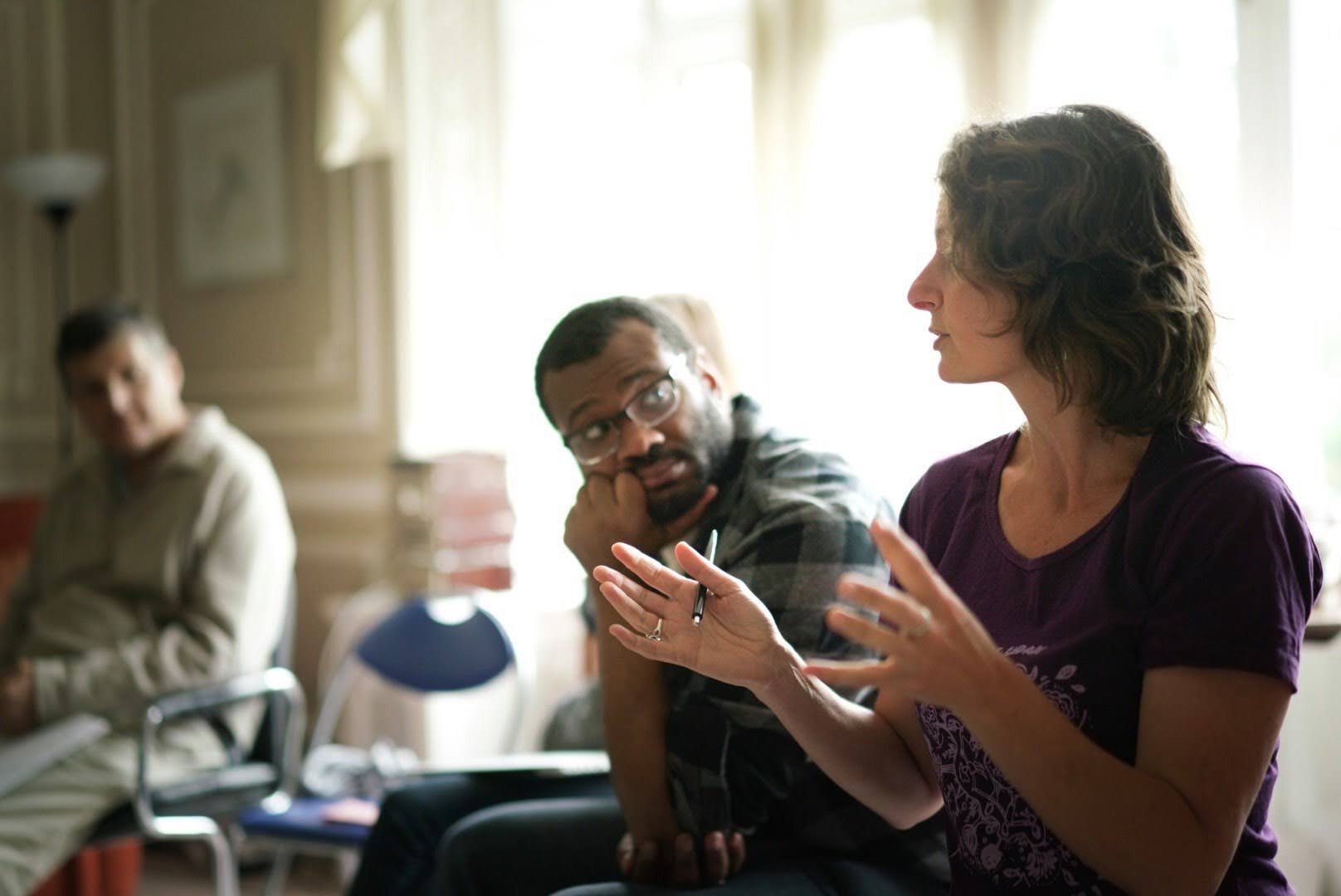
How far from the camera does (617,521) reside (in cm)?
156

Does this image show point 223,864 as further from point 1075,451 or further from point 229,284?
point 229,284

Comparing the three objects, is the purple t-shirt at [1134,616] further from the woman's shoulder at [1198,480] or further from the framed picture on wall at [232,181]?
the framed picture on wall at [232,181]

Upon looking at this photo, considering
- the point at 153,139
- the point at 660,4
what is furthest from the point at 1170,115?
the point at 153,139

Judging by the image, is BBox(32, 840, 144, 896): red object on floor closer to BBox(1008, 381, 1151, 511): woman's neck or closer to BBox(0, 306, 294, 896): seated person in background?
BBox(0, 306, 294, 896): seated person in background

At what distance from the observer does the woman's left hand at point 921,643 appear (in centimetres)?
87

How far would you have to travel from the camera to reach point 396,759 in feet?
8.48

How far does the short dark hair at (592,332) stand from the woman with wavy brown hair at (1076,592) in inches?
17.9

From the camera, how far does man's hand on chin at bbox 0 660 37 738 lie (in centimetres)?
241

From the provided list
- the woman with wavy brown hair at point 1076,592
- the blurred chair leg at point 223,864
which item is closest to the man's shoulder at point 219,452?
the blurred chair leg at point 223,864

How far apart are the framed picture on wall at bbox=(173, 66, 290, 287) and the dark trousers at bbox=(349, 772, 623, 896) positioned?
2443mm

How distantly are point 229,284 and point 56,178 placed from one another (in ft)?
2.34

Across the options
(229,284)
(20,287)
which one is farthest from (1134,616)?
(20,287)

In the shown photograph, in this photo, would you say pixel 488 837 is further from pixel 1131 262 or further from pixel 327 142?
pixel 327 142

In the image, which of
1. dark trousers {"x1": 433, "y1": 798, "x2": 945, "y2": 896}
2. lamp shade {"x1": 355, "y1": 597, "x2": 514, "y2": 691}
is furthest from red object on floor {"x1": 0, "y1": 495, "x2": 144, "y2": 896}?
dark trousers {"x1": 433, "y1": 798, "x2": 945, "y2": 896}
